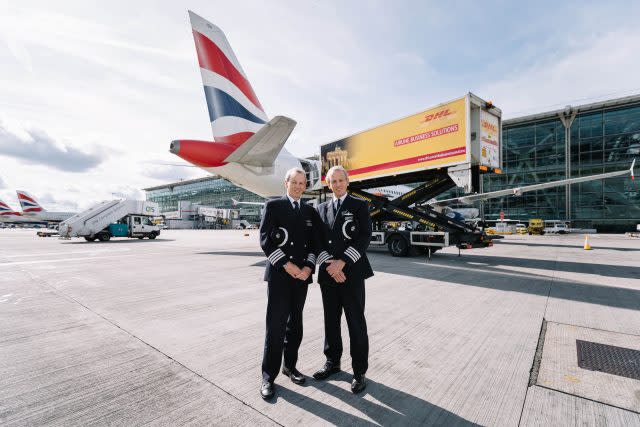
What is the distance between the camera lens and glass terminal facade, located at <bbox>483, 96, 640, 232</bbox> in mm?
35531

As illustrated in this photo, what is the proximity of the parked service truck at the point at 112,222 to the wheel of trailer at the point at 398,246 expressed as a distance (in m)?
20.6

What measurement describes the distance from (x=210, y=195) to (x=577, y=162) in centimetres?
8355

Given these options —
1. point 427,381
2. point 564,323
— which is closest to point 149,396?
point 427,381

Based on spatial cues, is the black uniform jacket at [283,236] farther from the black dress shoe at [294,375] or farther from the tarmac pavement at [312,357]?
the tarmac pavement at [312,357]

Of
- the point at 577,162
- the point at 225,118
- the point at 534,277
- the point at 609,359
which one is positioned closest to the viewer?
the point at 609,359

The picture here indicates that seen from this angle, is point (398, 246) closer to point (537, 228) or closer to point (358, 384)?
point (358, 384)

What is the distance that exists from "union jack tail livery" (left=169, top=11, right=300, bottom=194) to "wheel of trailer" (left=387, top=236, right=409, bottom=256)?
5958 mm

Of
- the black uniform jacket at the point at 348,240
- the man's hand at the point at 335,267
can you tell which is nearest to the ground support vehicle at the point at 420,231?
the black uniform jacket at the point at 348,240

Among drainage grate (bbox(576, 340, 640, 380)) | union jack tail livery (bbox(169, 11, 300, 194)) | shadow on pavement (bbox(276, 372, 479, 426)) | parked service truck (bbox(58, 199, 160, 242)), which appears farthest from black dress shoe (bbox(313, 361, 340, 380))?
parked service truck (bbox(58, 199, 160, 242))

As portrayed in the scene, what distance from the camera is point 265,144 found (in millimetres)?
9867

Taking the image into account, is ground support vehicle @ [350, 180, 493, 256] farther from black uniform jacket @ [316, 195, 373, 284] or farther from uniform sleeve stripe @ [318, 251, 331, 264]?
uniform sleeve stripe @ [318, 251, 331, 264]

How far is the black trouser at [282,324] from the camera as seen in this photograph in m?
2.53

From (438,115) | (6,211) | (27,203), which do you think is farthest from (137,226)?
(6,211)

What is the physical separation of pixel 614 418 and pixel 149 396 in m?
3.69
